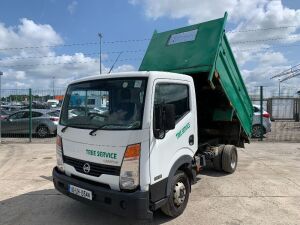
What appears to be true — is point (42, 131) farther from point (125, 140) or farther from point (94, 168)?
point (125, 140)

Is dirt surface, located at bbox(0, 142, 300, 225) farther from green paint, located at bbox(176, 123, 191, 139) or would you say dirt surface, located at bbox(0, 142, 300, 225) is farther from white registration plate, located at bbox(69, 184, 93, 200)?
green paint, located at bbox(176, 123, 191, 139)

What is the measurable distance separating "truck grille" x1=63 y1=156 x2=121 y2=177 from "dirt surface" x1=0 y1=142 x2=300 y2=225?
2.96 ft

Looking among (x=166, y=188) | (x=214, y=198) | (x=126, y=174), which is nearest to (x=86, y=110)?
(x=126, y=174)

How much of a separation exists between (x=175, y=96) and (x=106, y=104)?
1.12 m

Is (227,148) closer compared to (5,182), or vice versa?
(5,182)

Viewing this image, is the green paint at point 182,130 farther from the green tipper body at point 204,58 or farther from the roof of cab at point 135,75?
the green tipper body at point 204,58

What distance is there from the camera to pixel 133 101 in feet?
14.6

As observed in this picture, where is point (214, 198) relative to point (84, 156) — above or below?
below

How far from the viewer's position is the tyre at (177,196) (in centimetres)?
486

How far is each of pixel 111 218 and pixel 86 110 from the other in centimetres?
174

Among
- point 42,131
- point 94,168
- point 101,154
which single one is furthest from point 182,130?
point 42,131

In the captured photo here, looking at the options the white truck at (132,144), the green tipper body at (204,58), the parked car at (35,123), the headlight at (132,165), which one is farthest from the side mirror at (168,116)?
the parked car at (35,123)

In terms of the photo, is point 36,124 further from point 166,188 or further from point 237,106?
point 166,188

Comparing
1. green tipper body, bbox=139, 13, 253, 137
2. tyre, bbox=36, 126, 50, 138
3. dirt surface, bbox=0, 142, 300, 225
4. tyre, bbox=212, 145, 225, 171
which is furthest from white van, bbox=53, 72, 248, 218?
tyre, bbox=36, 126, 50, 138
